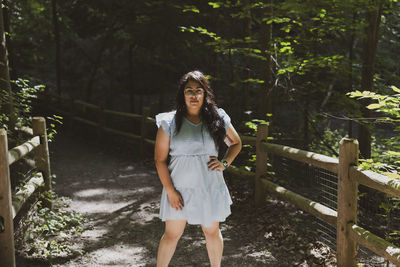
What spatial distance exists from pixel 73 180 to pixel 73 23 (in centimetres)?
926

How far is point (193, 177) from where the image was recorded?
3.23 meters

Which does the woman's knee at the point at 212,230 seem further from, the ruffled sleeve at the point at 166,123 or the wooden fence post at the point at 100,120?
the wooden fence post at the point at 100,120

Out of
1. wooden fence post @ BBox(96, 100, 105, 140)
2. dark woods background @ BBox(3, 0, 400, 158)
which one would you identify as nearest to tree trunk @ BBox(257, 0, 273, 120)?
dark woods background @ BBox(3, 0, 400, 158)

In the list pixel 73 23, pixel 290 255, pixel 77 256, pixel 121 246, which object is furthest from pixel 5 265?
pixel 73 23

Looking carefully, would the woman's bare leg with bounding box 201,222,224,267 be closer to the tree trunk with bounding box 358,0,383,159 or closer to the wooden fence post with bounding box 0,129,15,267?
the wooden fence post with bounding box 0,129,15,267

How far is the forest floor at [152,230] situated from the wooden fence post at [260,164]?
0.17 metres

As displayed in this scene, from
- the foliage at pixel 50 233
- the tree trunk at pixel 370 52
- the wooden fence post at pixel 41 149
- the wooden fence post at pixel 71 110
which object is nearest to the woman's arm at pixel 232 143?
the foliage at pixel 50 233

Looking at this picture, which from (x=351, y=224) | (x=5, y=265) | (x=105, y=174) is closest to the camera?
(x=5, y=265)

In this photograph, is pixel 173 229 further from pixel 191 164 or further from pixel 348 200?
pixel 348 200

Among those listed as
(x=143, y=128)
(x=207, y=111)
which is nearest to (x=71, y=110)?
(x=143, y=128)

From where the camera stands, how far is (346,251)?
3863 millimetres

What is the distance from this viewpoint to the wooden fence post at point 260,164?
588cm

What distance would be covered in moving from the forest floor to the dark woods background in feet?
5.24

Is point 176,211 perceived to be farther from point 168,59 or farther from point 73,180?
point 168,59
